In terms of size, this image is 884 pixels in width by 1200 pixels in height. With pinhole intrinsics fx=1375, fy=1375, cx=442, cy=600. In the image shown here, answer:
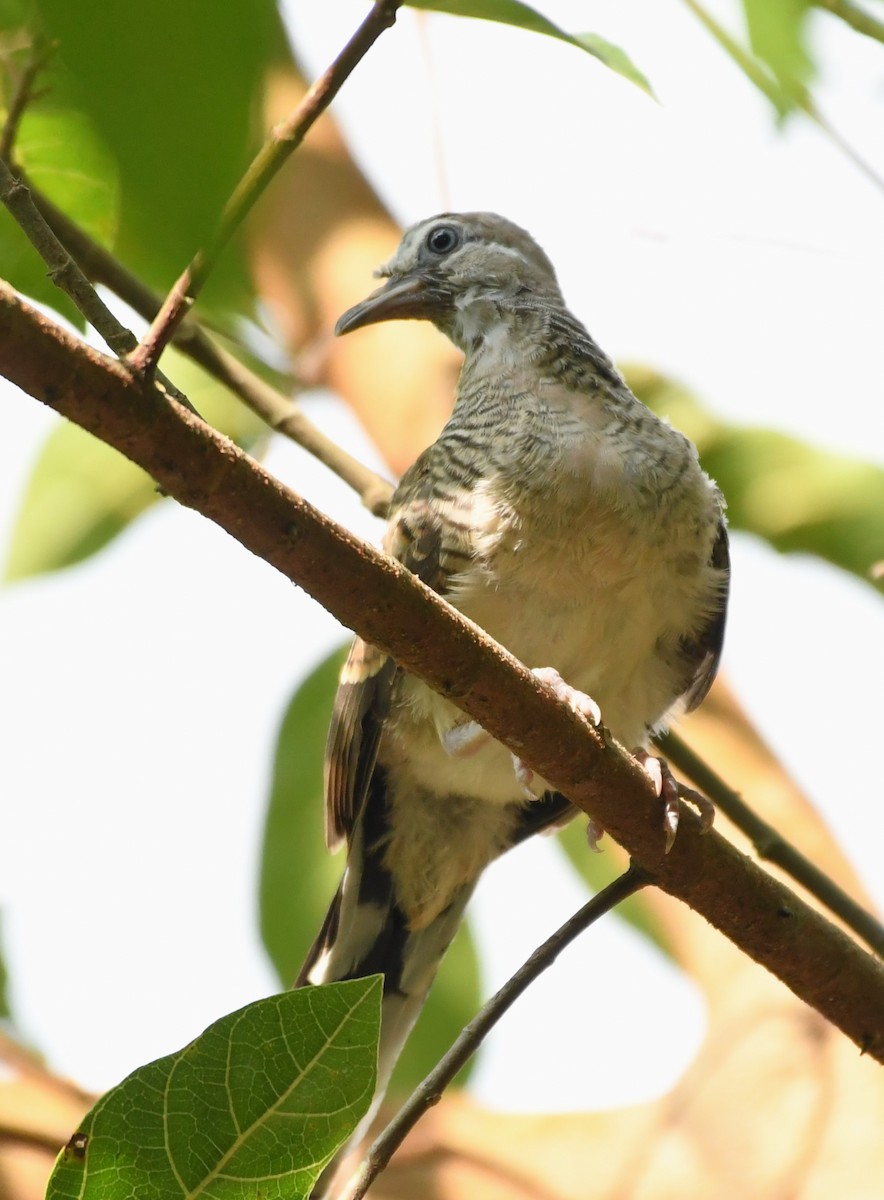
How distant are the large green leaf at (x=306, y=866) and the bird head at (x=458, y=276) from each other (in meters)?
0.85

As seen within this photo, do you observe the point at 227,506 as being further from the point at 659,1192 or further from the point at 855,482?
the point at 659,1192

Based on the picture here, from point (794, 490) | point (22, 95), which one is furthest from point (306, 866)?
point (22, 95)

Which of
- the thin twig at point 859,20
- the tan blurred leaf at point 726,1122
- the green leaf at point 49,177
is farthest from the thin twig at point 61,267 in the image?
the tan blurred leaf at point 726,1122

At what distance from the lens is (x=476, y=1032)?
76.2 inches

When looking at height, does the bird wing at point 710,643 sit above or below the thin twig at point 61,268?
above

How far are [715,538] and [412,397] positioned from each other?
1421mm

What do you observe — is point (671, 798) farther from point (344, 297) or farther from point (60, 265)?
point (344, 297)

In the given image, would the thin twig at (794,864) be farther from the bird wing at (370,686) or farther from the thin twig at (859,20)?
the thin twig at (859,20)

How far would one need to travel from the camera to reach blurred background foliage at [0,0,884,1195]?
0.58 m

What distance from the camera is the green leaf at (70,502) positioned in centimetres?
345

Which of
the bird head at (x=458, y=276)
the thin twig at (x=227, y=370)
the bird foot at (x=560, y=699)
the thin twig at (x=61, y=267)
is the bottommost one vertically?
the thin twig at (x=61, y=267)

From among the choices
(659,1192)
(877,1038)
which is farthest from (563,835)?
(877,1038)

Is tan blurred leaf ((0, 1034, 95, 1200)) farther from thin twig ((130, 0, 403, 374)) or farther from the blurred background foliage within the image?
thin twig ((130, 0, 403, 374))

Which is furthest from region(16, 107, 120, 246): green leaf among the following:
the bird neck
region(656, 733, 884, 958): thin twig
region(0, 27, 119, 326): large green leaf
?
region(656, 733, 884, 958): thin twig
